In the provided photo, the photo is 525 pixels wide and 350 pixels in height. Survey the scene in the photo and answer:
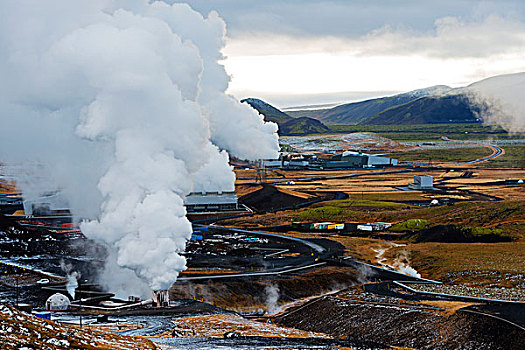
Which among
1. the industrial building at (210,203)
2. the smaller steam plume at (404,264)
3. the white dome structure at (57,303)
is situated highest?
the industrial building at (210,203)

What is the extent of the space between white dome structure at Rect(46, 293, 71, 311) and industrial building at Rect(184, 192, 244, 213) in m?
77.2

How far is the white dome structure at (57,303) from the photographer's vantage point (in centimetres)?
6744

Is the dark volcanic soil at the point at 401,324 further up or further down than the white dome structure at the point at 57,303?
further down

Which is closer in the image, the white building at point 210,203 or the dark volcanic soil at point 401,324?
the dark volcanic soil at point 401,324

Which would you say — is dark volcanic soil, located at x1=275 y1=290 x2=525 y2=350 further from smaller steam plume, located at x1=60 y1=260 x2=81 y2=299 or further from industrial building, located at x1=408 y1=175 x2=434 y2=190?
industrial building, located at x1=408 y1=175 x2=434 y2=190

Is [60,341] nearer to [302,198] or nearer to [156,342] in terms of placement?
[156,342]

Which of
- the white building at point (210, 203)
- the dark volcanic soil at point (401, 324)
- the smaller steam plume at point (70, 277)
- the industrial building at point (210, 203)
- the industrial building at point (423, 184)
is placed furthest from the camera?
the industrial building at point (423, 184)

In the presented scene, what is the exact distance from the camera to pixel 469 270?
83.0m

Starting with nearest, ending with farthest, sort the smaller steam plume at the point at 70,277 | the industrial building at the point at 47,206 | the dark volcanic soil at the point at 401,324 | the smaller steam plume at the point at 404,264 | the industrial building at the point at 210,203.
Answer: the dark volcanic soil at the point at 401,324 < the smaller steam plume at the point at 70,277 < the smaller steam plume at the point at 404,264 < the industrial building at the point at 47,206 < the industrial building at the point at 210,203

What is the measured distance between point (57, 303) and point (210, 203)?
81874 mm

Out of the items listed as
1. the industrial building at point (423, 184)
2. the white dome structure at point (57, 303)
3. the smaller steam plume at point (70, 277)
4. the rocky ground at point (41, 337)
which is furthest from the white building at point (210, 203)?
the rocky ground at point (41, 337)

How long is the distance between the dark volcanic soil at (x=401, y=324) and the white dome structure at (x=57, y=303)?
22627mm

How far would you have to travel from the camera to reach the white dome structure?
221 ft

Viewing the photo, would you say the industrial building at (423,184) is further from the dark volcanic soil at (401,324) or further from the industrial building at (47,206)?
the dark volcanic soil at (401,324)
